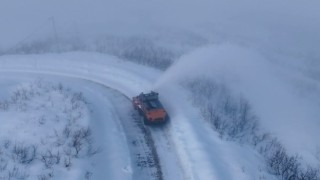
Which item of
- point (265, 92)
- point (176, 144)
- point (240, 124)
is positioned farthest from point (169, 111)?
point (265, 92)

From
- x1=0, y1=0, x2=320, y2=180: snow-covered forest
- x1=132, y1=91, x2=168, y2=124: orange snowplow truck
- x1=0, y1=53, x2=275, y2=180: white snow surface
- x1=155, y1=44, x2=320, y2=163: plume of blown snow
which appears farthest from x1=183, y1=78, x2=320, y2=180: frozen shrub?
x1=132, y1=91, x2=168, y2=124: orange snowplow truck

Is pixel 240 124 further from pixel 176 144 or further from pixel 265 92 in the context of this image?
pixel 265 92

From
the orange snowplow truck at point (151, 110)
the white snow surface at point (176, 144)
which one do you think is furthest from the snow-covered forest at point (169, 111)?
the orange snowplow truck at point (151, 110)

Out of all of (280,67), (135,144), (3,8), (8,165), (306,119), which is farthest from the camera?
(3,8)

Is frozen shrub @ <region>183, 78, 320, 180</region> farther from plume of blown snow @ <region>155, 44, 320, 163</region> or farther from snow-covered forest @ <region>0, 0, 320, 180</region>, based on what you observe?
plume of blown snow @ <region>155, 44, 320, 163</region>

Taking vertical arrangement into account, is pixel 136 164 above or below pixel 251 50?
below

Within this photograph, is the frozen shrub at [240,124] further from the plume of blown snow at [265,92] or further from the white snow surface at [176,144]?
the plume of blown snow at [265,92]

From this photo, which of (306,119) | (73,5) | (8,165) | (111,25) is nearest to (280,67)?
(306,119)

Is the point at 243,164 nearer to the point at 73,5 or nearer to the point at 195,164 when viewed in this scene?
the point at 195,164

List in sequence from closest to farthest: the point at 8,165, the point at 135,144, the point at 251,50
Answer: the point at 8,165
the point at 135,144
the point at 251,50
